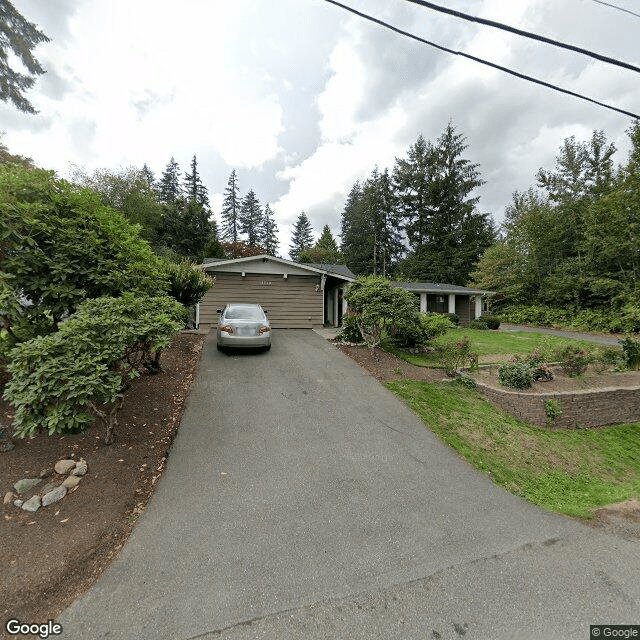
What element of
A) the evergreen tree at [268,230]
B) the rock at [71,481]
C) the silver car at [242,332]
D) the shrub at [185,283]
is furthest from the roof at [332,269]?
the evergreen tree at [268,230]

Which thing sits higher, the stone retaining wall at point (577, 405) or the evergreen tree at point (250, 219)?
the evergreen tree at point (250, 219)

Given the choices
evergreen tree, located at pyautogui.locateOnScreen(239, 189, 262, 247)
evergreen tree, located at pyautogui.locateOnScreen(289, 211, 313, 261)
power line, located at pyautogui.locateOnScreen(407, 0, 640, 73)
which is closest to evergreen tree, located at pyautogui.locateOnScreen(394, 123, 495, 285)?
evergreen tree, located at pyautogui.locateOnScreen(289, 211, 313, 261)

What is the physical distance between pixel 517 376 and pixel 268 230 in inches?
1807

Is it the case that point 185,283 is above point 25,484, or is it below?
above

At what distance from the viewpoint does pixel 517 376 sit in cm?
667

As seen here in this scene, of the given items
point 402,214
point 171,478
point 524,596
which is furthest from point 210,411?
point 402,214

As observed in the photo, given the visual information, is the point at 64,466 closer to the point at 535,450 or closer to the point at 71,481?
the point at 71,481

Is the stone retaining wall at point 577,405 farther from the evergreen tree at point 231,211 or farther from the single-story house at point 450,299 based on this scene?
the evergreen tree at point 231,211

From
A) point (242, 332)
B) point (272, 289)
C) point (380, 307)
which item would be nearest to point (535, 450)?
point (380, 307)

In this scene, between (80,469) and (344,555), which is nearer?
(344,555)

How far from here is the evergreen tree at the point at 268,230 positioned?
155ft

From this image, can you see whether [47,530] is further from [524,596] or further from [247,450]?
[524,596]

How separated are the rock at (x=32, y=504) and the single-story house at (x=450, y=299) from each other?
21188mm

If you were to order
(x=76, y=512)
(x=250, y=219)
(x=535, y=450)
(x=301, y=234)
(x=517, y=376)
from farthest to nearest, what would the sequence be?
1. (x=301, y=234)
2. (x=250, y=219)
3. (x=517, y=376)
4. (x=535, y=450)
5. (x=76, y=512)
